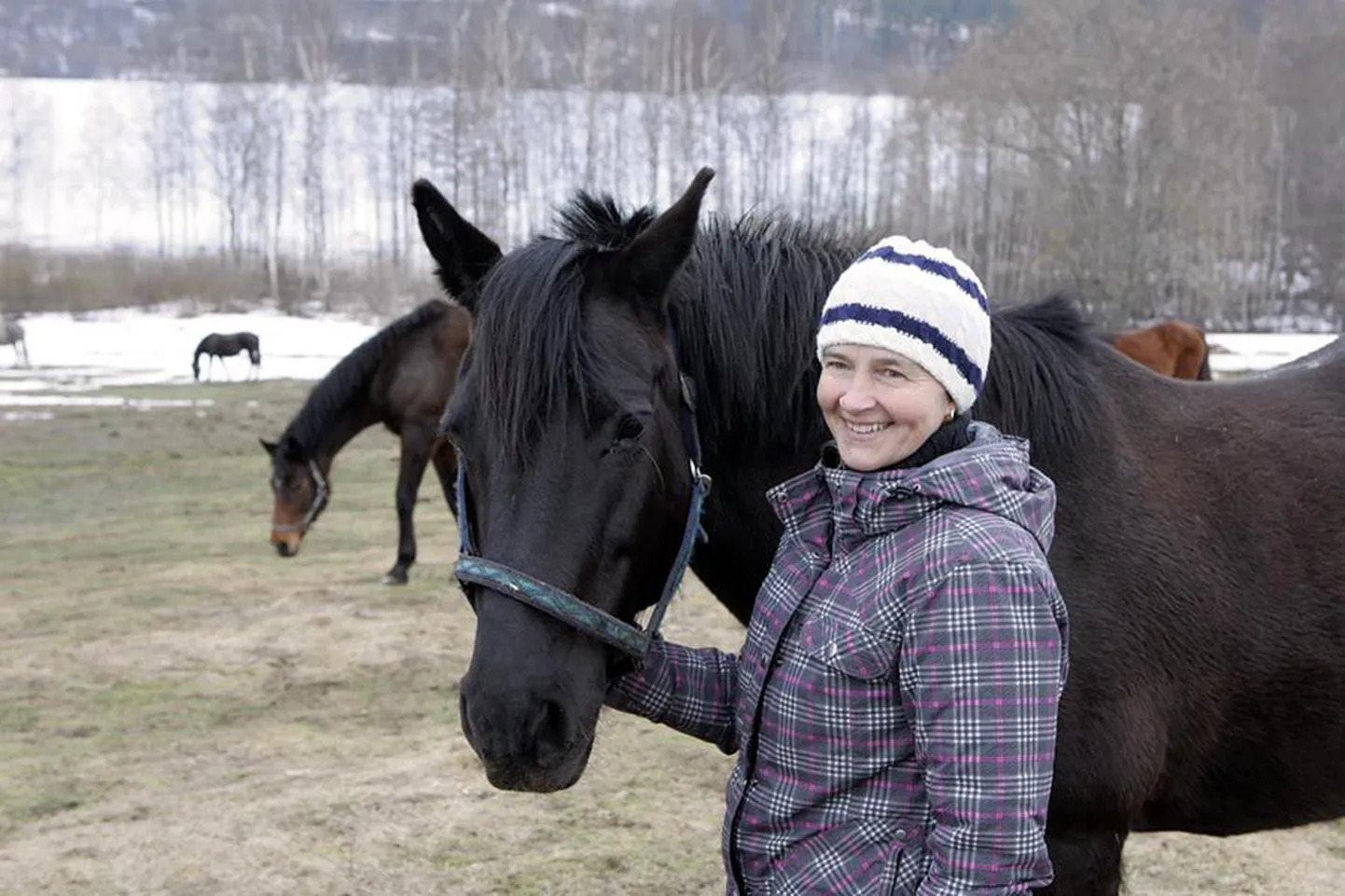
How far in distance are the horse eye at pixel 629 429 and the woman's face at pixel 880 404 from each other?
322 millimetres

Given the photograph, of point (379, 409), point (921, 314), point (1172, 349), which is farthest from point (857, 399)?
point (1172, 349)

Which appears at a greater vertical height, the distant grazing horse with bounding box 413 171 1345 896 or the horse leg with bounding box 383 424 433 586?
the distant grazing horse with bounding box 413 171 1345 896

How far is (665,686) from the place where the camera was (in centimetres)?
186

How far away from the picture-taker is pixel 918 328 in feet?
4.65

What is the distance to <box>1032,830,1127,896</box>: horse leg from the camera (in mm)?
1880

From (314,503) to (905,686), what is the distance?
7339mm

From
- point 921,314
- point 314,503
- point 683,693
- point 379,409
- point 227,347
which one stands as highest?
point 921,314

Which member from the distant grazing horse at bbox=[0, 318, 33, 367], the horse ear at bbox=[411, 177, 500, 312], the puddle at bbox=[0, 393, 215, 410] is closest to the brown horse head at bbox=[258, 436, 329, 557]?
the horse ear at bbox=[411, 177, 500, 312]

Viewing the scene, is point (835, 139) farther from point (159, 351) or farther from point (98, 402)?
point (98, 402)

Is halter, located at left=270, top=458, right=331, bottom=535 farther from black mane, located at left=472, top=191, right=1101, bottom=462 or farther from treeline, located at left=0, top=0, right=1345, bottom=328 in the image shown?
treeline, located at left=0, top=0, right=1345, bottom=328

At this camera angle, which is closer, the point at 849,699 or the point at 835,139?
the point at 849,699

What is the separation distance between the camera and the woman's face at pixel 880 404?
144 centimetres

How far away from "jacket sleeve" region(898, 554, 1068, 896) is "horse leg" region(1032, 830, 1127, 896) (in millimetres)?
589

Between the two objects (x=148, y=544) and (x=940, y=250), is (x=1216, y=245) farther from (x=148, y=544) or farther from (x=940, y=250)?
(x=940, y=250)
